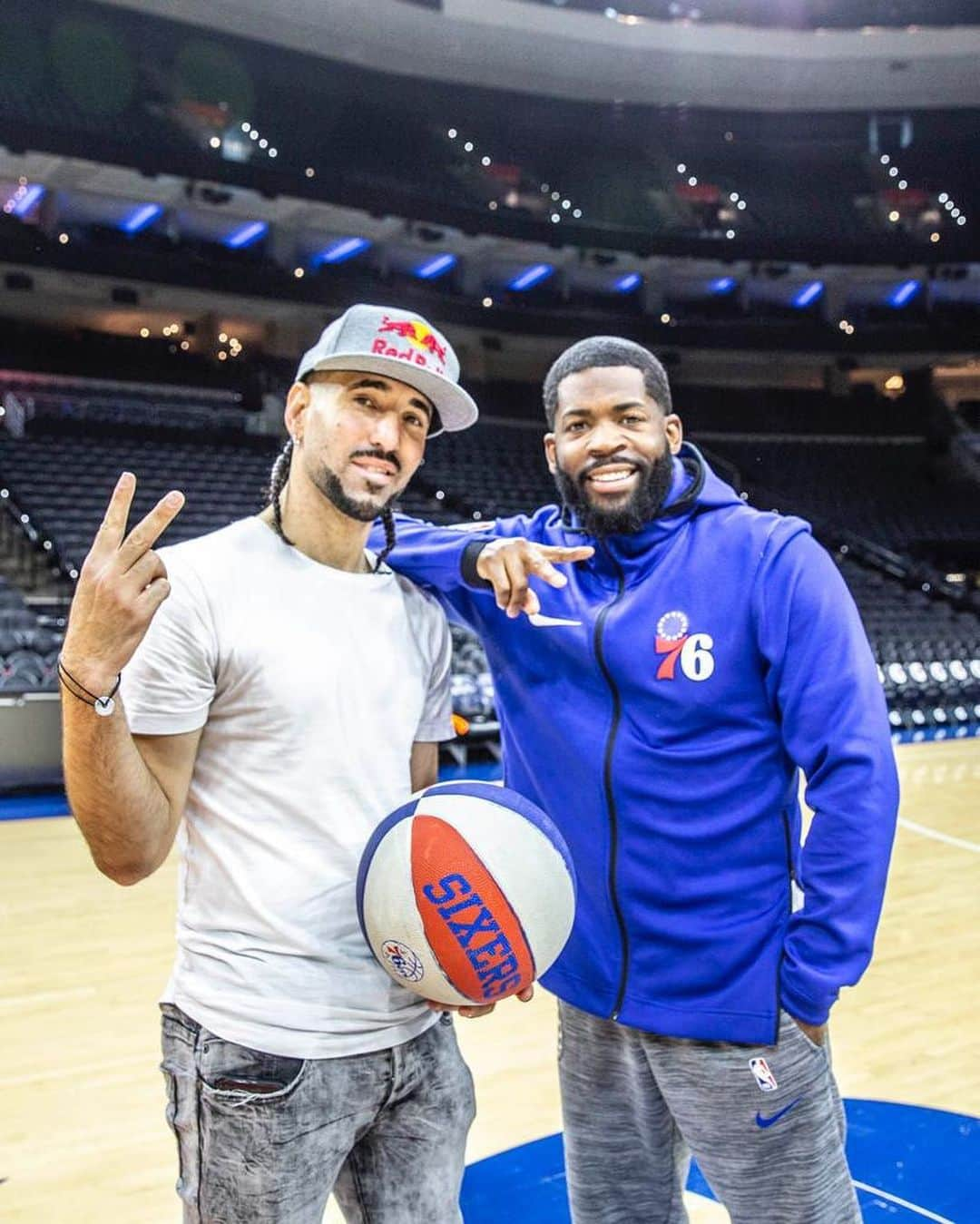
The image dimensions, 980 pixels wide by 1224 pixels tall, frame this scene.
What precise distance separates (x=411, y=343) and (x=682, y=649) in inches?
23.0

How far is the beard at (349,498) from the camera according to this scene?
153cm

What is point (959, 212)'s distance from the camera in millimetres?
23469

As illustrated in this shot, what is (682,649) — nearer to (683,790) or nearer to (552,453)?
(683,790)

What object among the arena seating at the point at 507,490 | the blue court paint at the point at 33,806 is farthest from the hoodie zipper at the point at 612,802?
the blue court paint at the point at 33,806

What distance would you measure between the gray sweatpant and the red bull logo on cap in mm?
1032

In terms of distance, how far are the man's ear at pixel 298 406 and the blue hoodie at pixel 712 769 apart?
35 cm

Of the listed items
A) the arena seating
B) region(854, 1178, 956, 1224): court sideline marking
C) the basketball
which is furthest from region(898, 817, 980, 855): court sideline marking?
the basketball

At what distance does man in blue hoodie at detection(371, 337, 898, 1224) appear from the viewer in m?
1.55

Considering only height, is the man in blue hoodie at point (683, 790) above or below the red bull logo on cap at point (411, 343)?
below

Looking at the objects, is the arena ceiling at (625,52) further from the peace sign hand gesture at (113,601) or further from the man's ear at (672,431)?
the peace sign hand gesture at (113,601)

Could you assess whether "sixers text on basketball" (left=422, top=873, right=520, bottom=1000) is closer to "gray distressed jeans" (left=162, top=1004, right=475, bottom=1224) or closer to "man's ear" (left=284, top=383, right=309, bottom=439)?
"gray distressed jeans" (left=162, top=1004, right=475, bottom=1224)

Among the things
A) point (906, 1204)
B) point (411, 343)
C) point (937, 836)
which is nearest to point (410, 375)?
point (411, 343)

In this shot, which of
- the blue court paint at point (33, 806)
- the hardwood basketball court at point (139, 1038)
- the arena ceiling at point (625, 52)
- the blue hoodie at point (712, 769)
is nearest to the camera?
the blue hoodie at point (712, 769)

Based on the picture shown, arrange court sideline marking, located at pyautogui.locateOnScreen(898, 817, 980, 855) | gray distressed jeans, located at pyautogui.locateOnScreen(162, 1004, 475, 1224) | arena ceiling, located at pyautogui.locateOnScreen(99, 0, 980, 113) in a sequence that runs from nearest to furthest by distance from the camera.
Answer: gray distressed jeans, located at pyautogui.locateOnScreen(162, 1004, 475, 1224) < court sideline marking, located at pyautogui.locateOnScreen(898, 817, 980, 855) < arena ceiling, located at pyautogui.locateOnScreen(99, 0, 980, 113)
